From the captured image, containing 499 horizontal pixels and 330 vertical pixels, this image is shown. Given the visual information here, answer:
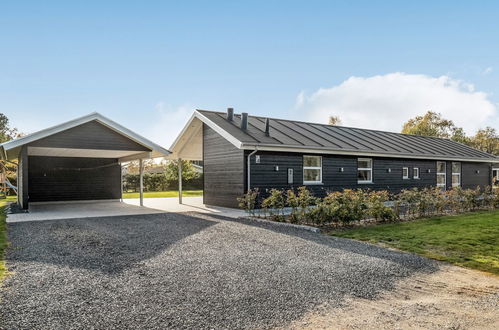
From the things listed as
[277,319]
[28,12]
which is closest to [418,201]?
[277,319]

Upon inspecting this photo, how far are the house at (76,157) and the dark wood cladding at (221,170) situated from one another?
6.38 feet

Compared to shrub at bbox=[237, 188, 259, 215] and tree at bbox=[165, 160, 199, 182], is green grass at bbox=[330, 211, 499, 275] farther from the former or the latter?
tree at bbox=[165, 160, 199, 182]

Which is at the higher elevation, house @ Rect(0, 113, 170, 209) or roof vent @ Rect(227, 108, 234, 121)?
roof vent @ Rect(227, 108, 234, 121)

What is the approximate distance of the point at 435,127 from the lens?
143ft

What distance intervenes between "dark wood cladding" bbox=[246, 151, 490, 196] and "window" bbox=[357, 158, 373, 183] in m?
0.20

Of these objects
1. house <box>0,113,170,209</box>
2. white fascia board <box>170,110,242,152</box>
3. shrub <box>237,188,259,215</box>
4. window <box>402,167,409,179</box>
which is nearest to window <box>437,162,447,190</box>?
window <box>402,167,409,179</box>

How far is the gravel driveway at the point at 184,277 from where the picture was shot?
11.0 feet

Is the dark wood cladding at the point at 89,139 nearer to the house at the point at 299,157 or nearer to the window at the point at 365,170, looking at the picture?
the house at the point at 299,157

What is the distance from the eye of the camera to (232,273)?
15.8 ft

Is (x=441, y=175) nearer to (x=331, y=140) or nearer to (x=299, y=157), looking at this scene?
(x=331, y=140)

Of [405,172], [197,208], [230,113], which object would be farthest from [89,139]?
[405,172]

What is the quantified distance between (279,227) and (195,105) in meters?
8.41

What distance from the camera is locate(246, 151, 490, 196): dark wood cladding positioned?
42.2 ft

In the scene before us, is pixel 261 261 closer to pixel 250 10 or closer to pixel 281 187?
pixel 281 187
